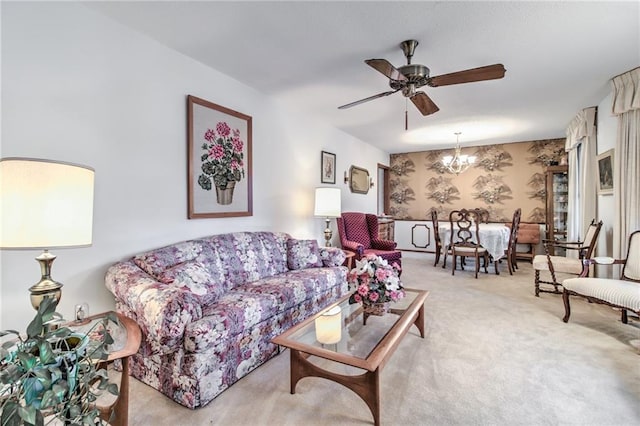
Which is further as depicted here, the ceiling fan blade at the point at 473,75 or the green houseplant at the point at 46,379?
the ceiling fan blade at the point at 473,75

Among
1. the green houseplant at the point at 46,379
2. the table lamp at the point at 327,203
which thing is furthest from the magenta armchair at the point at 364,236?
the green houseplant at the point at 46,379

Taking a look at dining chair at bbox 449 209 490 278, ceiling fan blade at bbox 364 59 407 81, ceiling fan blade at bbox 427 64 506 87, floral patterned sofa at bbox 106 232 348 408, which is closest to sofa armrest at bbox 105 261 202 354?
floral patterned sofa at bbox 106 232 348 408

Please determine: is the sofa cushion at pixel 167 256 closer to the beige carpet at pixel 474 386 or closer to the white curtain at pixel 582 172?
the beige carpet at pixel 474 386

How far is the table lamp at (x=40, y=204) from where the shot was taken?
1067 mm

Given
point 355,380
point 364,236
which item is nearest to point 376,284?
point 355,380

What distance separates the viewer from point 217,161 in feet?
9.43

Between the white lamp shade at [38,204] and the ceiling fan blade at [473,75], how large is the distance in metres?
2.36

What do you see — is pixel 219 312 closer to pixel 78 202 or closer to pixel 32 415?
pixel 78 202

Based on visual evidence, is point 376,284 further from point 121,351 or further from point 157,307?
point 121,351

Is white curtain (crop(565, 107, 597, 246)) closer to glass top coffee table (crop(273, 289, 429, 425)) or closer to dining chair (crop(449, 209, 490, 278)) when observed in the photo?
dining chair (crop(449, 209, 490, 278))

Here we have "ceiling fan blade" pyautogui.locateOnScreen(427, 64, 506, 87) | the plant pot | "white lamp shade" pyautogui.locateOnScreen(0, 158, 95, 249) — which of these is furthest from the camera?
the plant pot

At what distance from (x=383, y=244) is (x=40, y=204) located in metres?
4.12

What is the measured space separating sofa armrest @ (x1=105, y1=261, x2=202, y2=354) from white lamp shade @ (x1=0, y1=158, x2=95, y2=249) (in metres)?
0.60

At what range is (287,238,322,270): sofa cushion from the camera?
3.23 metres
